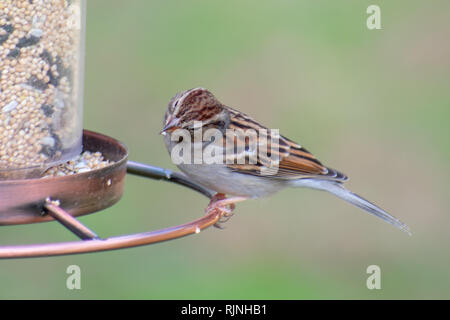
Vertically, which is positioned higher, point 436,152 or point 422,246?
point 436,152

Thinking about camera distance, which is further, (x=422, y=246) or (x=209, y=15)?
(x=209, y=15)

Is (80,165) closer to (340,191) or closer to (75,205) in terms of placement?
(75,205)

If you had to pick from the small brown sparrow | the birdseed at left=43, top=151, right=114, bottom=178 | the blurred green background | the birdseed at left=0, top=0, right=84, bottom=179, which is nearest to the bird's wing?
the small brown sparrow

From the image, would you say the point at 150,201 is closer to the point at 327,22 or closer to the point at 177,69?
the point at 177,69

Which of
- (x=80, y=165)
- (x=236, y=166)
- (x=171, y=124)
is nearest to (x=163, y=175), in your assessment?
(x=171, y=124)
